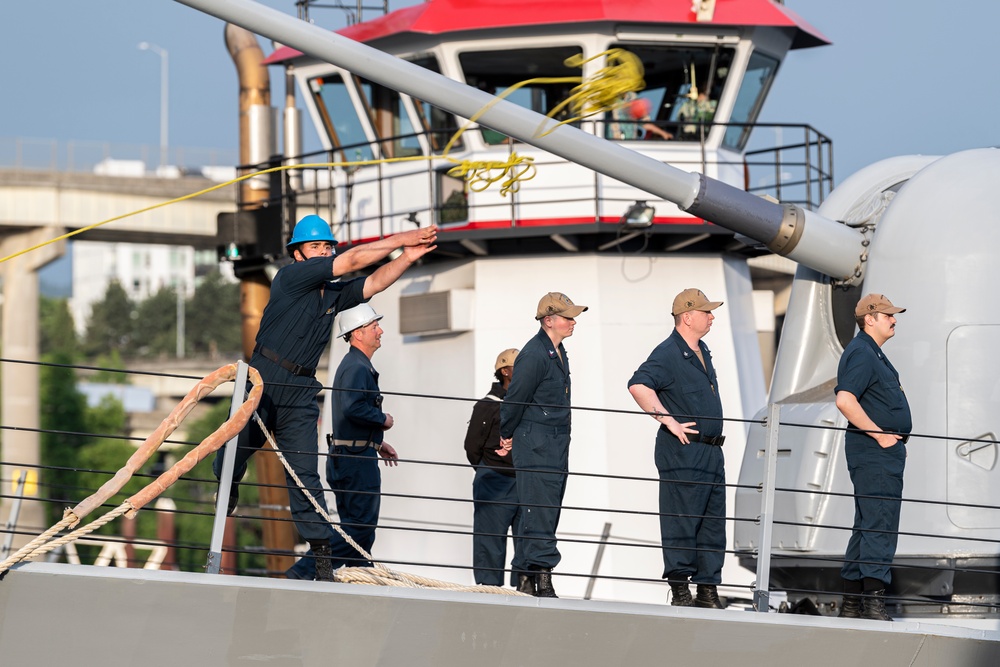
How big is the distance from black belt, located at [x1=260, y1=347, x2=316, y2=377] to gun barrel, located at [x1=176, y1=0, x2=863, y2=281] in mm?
1533

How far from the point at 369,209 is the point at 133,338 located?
290 ft

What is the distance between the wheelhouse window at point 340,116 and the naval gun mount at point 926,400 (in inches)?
296

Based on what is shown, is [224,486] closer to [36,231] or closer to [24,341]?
[36,231]

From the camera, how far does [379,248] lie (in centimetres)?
700

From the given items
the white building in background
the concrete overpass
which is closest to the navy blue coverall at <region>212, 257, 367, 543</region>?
the concrete overpass

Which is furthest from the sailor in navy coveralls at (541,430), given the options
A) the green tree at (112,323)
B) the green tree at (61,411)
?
the green tree at (112,323)

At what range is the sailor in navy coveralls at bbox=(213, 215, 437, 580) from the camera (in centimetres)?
724

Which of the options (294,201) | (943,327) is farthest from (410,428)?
(943,327)

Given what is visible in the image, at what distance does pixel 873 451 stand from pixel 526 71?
813 centimetres

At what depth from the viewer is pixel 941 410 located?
27.4 feet

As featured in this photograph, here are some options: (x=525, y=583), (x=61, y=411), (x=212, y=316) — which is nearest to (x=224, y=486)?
(x=525, y=583)

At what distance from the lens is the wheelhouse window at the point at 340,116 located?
51.5 ft

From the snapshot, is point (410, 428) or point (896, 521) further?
point (410, 428)

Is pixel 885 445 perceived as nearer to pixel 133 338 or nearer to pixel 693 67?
pixel 693 67
